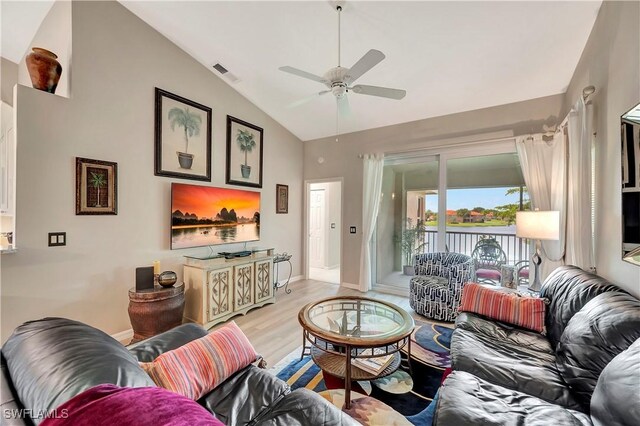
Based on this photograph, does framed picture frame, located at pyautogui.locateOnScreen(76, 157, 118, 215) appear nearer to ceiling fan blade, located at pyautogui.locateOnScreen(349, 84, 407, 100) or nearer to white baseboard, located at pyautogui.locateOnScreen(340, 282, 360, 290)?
ceiling fan blade, located at pyautogui.locateOnScreen(349, 84, 407, 100)

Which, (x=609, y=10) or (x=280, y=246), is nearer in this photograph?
(x=609, y=10)

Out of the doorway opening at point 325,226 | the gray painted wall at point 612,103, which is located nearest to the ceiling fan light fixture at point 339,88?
the gray painted wall at point 612,103

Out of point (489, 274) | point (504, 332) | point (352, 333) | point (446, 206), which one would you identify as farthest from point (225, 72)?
point (489, 274)

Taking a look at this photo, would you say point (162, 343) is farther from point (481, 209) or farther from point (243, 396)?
point (481, 209)

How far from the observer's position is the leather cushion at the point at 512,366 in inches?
55.3

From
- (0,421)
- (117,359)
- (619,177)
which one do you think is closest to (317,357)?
(117,359)

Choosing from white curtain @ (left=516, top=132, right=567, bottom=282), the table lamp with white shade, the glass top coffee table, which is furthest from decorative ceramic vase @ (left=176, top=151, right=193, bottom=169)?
white curtain @ (left=516, top=132, right=567, bottom=282)

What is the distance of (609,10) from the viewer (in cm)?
198

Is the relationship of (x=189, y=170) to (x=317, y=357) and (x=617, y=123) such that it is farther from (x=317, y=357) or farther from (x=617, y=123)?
(x=617, y=123)

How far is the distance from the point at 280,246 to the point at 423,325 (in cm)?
269

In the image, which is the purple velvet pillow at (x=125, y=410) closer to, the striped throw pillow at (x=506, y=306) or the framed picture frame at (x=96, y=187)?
the striped throw pillow at (x=506, y=306)

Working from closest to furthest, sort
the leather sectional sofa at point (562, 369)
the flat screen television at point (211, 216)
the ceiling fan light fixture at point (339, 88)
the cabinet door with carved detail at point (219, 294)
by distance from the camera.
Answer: the leather sectional sofa at point (562, 369) < the ceiling fan light fixture at point (339, 88) < the cabinet door with carved detail at point (219, 294) < the flat screen television at point (211, 216)

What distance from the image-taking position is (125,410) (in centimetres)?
62

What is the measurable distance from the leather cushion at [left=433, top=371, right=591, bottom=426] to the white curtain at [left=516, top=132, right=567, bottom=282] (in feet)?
7.20
